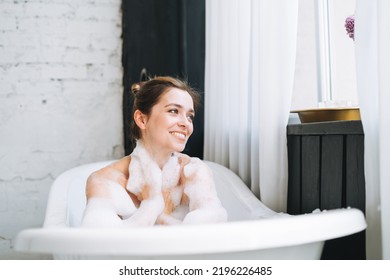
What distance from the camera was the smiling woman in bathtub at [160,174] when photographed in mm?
1317

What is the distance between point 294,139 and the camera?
1.49 metres

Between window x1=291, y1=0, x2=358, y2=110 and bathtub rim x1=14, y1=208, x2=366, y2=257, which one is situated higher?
window x1=291, y1=0, x2=358, y2=110

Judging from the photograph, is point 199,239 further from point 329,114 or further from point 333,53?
point 333,53

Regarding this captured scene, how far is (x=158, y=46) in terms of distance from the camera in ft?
7.56

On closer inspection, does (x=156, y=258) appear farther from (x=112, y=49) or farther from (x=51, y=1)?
(x=51, y=1)

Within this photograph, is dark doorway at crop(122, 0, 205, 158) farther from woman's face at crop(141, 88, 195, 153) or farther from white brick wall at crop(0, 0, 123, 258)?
woman's face at crop(141, 88, 195, 153)

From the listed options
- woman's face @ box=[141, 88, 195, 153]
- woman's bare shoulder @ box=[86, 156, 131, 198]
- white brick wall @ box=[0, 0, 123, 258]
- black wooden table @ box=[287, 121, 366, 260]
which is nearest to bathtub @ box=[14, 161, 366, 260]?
black wooden table @ box=[287, 121, 366, 260]

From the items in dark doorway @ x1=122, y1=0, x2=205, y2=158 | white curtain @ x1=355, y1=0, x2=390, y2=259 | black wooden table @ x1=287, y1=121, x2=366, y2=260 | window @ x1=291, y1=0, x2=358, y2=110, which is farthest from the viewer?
dark doorway @ x1=122, y1=0, x2=205, y2=158

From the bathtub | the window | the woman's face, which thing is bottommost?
the bathtub

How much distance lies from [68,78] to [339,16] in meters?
1.43

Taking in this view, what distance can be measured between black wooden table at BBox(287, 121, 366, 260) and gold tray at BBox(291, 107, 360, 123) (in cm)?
4

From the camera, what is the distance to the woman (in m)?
1.32
